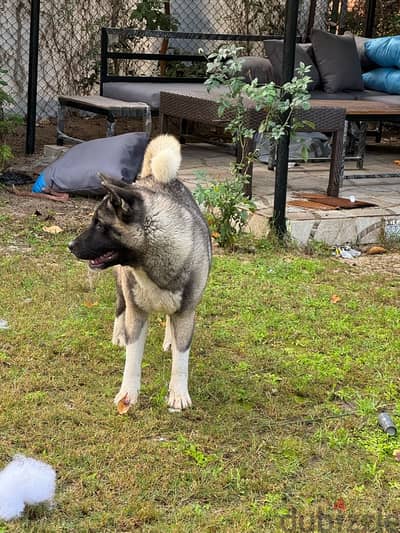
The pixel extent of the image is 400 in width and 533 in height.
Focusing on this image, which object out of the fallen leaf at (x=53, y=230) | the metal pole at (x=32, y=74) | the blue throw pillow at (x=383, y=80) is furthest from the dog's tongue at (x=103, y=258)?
the blue throw pillow at (x=383, y=80)

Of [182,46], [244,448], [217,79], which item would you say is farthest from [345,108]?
[182,46]

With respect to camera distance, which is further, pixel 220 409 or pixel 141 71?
pixel 141 71

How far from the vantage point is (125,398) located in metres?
3.66

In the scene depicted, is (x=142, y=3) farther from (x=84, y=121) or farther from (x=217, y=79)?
(x=217, y=79)

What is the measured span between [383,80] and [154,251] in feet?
22.6

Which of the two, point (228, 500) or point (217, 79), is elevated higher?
point (217, 79)

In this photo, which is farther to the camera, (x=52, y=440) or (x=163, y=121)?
(x=163, y=121)

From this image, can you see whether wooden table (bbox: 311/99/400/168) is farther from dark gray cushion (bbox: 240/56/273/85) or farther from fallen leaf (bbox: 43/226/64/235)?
fallen leaf (bbox: 43/226/64/235)

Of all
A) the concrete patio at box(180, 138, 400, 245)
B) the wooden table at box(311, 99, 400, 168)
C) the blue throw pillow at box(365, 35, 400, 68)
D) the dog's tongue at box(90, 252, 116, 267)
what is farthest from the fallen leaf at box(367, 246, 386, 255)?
the blue throw pillow at box(365, 35, 400, 68)

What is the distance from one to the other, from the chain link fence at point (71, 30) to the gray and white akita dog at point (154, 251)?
7565mm

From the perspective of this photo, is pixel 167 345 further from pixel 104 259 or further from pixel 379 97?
pixel 379 97

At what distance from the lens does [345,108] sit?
7086 mm

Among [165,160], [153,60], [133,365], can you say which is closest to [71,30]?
[153,60]

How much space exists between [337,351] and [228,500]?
1599 mm
